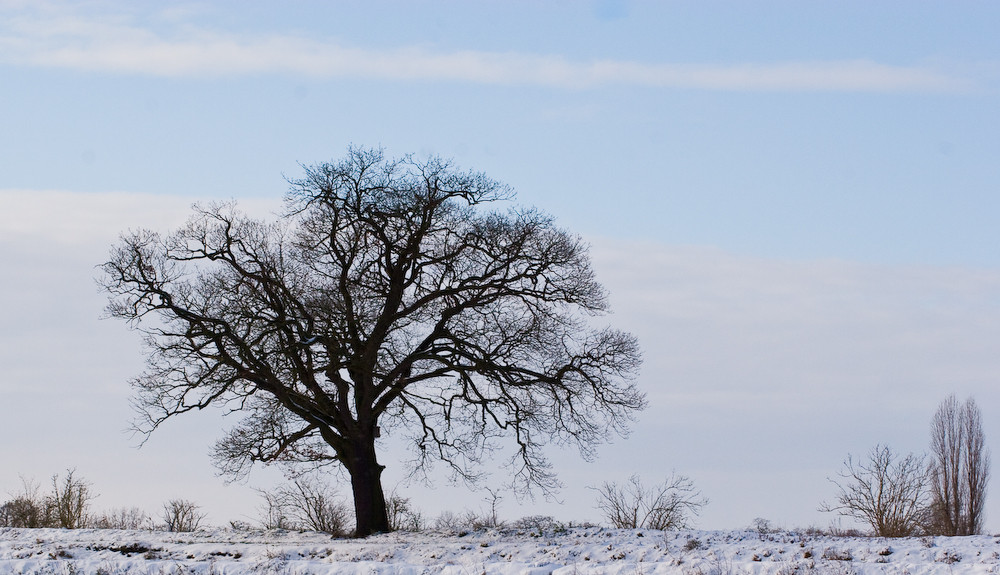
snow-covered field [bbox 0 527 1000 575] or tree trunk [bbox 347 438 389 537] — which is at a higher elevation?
tree trunk [bbox 347 438 389 537]

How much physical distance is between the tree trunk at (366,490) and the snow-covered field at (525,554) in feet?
4.36

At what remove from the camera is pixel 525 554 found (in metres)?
20.1

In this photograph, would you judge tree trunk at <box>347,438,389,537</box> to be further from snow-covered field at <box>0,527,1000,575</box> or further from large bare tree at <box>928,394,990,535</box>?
large bare tree at <box>928,394,990,535</box>

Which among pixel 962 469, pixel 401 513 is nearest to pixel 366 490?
pixel 401 513

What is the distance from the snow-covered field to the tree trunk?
1328 mm

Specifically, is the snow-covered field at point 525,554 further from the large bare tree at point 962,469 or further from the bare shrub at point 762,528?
the large bare tree at point 962,469

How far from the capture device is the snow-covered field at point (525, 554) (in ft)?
56.1

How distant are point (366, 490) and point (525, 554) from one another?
7450 mm

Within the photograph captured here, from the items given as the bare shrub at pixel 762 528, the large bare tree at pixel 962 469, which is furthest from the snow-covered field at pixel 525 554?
the large bare tree at pixel 962 469

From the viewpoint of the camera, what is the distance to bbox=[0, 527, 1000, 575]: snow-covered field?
17.1 metres

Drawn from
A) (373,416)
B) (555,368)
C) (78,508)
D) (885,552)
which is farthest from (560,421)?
(78,508)

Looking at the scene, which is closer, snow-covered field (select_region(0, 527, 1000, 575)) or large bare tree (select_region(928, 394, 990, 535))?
snow-covered field (select_region(0, 527, 1000, 575))

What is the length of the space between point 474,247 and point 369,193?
10.2ft

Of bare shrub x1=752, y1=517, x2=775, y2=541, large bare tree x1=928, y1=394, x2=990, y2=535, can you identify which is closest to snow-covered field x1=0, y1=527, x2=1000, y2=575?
bare shrub x1=752, y1=517, x2=775, y2=541
